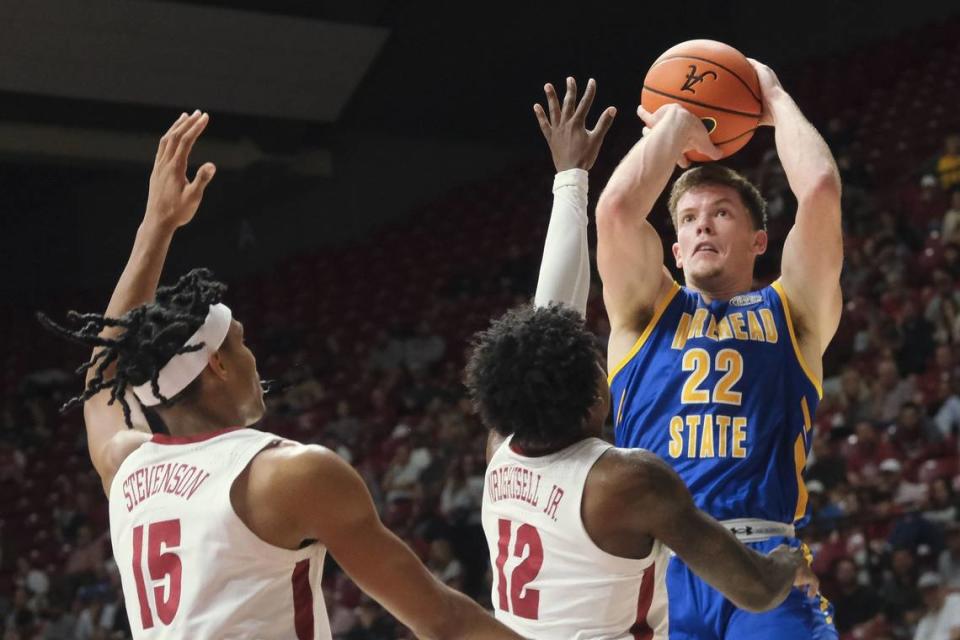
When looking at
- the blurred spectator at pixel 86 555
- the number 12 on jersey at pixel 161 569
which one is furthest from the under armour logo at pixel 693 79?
the blurred spectator at pixel 86 555

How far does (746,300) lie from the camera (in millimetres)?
3836

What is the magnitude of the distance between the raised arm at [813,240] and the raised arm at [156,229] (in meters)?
1.56

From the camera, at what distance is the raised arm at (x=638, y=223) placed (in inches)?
147

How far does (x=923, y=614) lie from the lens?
6723 millimetres

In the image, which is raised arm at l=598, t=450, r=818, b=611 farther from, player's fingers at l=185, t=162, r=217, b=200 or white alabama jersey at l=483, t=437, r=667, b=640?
player's fingers at l=185, t=162, r=217, b=200

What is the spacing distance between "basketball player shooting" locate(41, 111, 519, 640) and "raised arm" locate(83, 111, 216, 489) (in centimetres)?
36

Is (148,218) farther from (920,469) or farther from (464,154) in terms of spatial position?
(464,154)

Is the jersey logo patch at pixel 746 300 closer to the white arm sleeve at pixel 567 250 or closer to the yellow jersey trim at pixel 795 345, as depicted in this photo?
the yellow jersey trim at pixel 795 345

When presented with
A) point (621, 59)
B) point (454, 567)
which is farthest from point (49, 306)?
point (454, 567)

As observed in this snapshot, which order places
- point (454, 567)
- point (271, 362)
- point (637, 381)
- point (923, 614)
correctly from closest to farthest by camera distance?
1. point (637, 381)
2. point (923, 614)
3. point (454, 567)
4. point (271, 362)

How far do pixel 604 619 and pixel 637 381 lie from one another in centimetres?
106

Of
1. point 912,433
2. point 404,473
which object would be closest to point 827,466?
point 912,433

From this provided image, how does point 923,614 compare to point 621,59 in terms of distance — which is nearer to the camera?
point 923,614

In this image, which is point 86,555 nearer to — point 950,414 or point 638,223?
point 950,414
